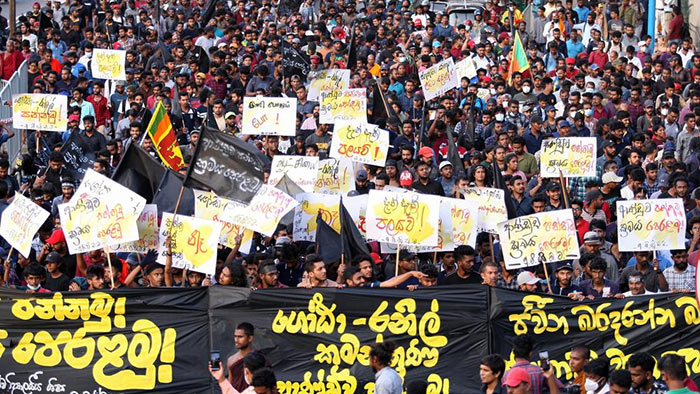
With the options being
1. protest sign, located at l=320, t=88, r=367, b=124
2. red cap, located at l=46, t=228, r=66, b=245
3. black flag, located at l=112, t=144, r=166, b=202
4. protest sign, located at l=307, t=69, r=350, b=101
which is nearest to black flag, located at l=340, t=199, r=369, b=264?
black flag, located at l=112, t=144, r=166, b=202

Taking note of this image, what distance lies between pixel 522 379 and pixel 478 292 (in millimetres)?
3018

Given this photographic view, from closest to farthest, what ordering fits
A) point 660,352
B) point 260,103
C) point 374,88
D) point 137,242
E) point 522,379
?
point 522,379 → point 660,352 → point 137,242 → point 260,103 → point 374,88

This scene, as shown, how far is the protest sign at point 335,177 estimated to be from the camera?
60.4ft

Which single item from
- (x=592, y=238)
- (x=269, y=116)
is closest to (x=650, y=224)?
(x=592, y=238)

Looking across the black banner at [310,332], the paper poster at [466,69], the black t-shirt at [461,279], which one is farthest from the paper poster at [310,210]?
the paper poster at [466,69]

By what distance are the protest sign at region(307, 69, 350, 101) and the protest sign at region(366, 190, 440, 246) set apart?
6.84 metres

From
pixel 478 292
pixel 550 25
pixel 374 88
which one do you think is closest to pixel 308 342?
A: pixel 478 292

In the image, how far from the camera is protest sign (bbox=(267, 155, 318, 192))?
18.0 metres

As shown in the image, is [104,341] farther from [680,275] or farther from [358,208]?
[680,275]

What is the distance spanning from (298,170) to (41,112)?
4739mm

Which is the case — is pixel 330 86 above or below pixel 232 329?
above

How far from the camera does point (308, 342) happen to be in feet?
46.7

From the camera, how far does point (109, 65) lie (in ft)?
80.8

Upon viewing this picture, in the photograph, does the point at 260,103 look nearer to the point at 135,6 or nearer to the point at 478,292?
the point at 478,292
